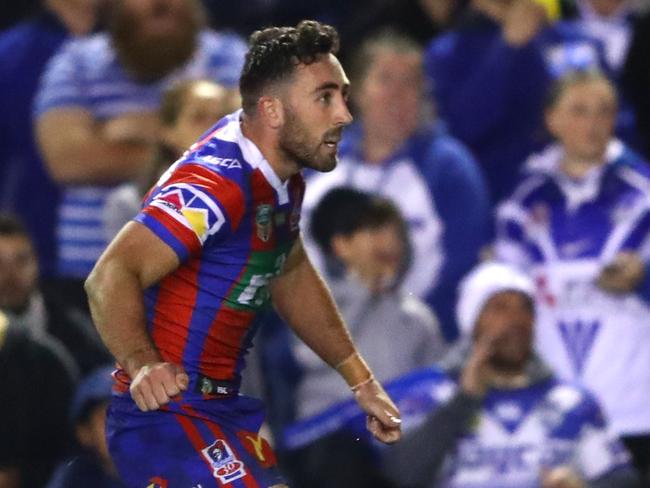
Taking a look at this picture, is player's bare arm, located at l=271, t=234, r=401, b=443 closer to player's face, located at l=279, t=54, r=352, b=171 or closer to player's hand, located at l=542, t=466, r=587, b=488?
player's face, located at l=279, t=54, r=352, b=171

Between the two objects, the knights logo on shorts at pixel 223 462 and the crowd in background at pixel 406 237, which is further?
the crowd in background at pixel 406 237

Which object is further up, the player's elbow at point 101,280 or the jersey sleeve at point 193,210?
the jersey sleeve at point 193,210

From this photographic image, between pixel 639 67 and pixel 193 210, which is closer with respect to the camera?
pixel 193 210

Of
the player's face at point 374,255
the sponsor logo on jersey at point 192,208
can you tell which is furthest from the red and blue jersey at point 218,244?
the player's face at point 374,255

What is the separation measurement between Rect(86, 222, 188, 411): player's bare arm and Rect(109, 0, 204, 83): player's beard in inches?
125

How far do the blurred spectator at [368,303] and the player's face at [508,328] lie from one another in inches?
15.4

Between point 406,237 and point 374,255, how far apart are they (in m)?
0.24

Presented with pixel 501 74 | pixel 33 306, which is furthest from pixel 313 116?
pixel 501 74

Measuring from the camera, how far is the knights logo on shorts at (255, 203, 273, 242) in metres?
4.75

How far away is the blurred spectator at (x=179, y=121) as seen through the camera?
22.6ft

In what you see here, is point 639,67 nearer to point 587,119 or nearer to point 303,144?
Answer: point 587,119

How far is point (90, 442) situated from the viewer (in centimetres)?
689

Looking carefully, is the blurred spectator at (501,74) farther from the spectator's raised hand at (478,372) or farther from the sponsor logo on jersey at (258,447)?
the sponsor logo on jersey at (258,447)

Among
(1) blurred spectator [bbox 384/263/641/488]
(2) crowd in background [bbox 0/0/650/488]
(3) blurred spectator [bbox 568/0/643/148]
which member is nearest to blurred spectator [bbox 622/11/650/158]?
(3) blurred spectator [bbox 568/0/643/148]
